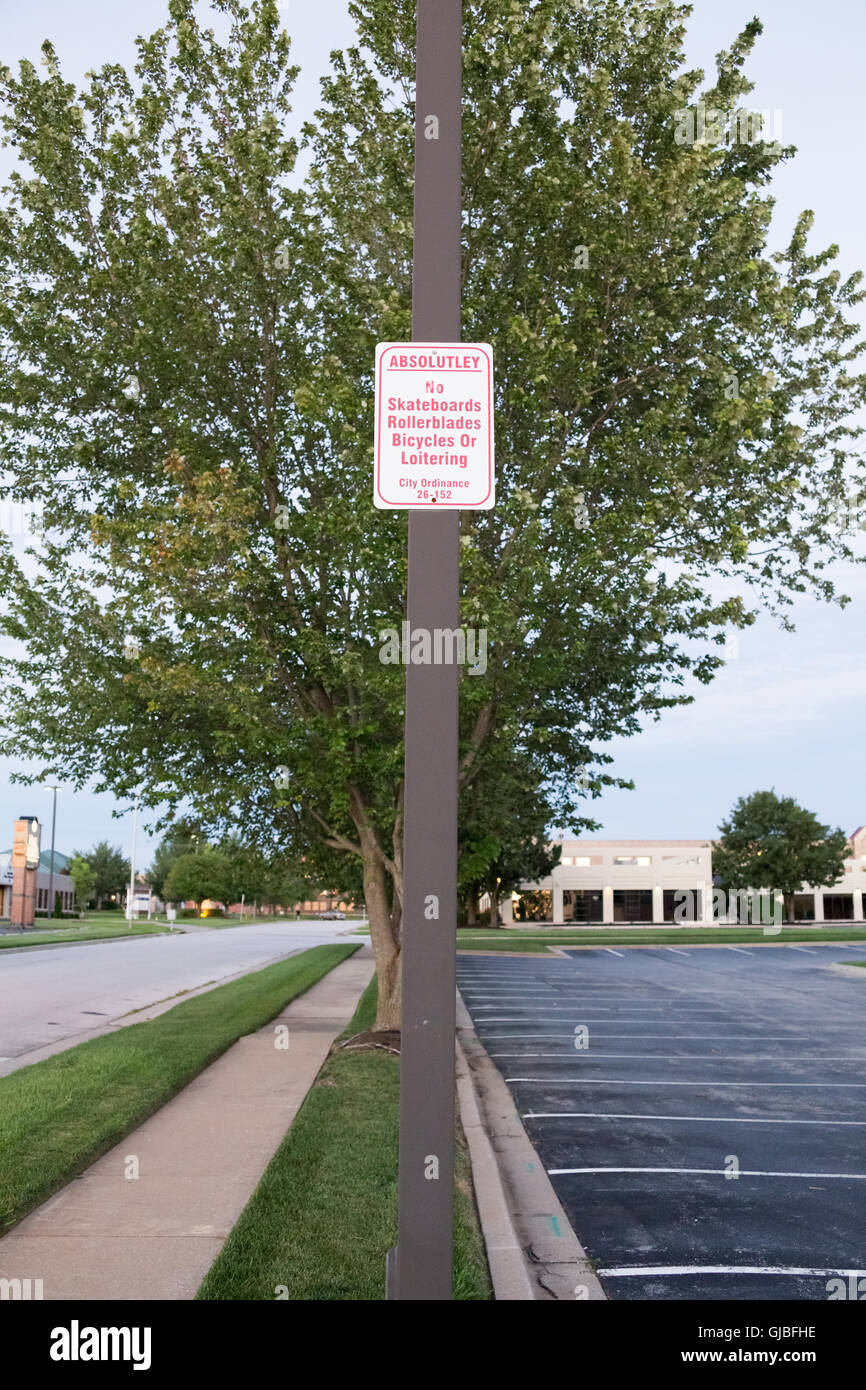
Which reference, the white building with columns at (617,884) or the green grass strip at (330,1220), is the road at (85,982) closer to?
the green grass strip at (330,1220)

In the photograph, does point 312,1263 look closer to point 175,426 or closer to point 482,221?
point 175,426

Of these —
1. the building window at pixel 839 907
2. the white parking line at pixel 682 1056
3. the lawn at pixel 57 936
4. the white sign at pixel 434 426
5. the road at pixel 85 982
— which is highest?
the white sign at pixel 434 426

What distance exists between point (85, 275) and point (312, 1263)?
1032 centimetres

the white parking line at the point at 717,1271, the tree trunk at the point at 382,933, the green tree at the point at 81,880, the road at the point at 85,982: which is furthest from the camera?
the green tree at the point at 81,880

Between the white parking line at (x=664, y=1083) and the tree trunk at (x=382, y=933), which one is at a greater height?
the tree trunk at (x=382, y=933)

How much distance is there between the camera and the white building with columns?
3226 inches

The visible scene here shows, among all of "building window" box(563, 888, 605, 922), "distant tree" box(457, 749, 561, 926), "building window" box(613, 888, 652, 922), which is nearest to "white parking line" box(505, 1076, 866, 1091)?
"distant tree" box(457, 749, 561, 926)

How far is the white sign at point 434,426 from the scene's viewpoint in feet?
12.5

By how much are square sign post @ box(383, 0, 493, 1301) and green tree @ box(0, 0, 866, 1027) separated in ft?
18.8

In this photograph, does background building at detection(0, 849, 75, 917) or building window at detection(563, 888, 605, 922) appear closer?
background building at detection(0, 849, 75, 917)

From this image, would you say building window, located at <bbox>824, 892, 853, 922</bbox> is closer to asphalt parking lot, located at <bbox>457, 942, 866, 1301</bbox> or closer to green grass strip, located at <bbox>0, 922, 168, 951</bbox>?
green grass strip, located at <bbox>0, 922, 168, 951</bbox>

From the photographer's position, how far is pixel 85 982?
72.6ft

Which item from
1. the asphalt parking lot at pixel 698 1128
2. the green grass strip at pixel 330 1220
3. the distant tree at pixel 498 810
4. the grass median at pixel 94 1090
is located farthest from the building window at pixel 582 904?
the green grass strip at pixel 330 1220

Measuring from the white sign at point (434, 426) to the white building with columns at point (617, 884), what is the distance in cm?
7828
